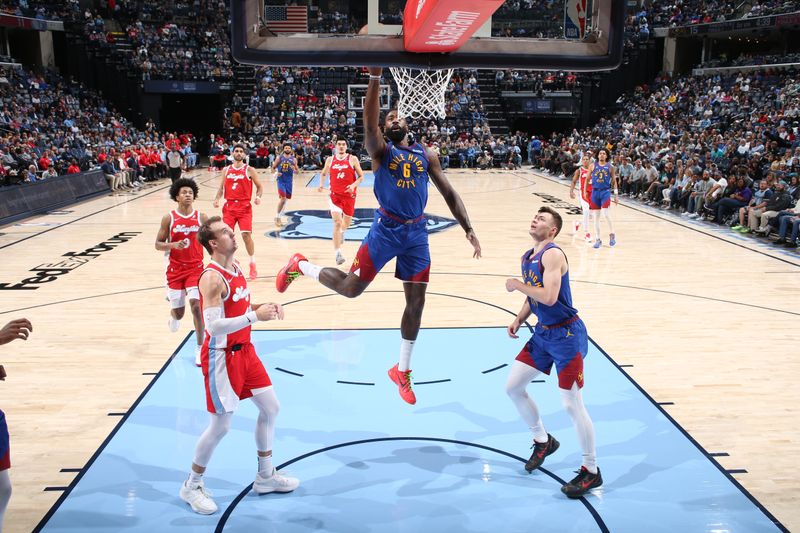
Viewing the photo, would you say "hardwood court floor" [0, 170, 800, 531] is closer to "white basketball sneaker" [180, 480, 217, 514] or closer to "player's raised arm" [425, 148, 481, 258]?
"white basketball sneaker" [180, 480, 217, 514]

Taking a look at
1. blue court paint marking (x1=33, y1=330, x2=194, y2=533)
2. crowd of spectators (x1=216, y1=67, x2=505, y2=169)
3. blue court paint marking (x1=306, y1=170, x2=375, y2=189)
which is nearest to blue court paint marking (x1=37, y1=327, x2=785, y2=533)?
blue court paint marking (x1=33, y1=330, x2=194, y2=533)

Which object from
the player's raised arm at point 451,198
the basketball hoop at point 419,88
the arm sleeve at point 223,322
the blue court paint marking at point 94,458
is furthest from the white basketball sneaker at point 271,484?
the basketball hoop at point 419,88

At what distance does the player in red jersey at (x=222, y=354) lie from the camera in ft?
12.6

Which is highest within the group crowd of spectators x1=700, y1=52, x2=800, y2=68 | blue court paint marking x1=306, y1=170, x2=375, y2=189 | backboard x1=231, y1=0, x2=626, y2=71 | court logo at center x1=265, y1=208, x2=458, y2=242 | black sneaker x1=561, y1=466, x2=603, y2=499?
crowd of spectators x1=700, y1=52, x2=800, y2=68

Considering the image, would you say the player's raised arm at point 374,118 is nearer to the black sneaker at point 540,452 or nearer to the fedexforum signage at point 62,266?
the black sneaker at point 540,452

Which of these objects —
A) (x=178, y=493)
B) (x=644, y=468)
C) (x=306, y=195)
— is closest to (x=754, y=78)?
(x=306, y=195)

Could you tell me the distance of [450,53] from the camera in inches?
172

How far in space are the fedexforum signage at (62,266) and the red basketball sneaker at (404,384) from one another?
6047 millimetres

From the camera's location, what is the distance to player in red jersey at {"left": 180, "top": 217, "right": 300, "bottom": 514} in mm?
3826

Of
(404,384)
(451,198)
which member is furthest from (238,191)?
(404,384)

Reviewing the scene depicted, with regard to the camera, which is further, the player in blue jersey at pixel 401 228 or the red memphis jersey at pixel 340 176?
the red memphis jersey at pixel 340 176

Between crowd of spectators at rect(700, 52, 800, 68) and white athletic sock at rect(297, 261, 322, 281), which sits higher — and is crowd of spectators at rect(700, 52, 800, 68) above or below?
above

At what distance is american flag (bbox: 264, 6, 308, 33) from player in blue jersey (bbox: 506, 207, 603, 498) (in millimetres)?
1932

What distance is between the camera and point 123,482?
4.32 metres
